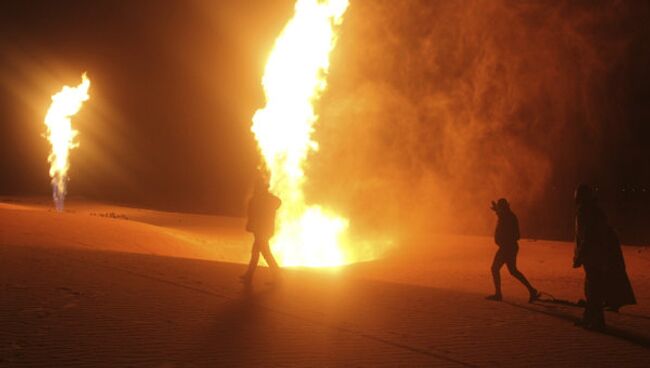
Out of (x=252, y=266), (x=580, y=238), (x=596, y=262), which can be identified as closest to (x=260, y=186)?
(x=252, y=266)

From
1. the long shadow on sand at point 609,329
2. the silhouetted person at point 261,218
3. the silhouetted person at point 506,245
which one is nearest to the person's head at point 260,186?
the silhouetted person at point 261,218

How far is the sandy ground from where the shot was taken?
6.41 m

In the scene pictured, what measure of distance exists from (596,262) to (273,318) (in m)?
4.62

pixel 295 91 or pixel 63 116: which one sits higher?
pixel 63 116

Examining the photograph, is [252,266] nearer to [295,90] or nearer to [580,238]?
[580,238]

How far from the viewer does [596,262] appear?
840 centimetres

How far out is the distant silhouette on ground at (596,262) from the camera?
8.34 metres

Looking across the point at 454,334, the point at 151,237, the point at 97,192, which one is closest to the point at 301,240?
the point at 151,237

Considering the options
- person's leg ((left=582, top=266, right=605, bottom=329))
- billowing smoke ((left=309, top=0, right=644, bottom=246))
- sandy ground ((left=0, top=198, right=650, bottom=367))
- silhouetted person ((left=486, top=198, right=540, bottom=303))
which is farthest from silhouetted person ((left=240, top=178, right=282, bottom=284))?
billowing smoke ((left=309, top=0, right=644, bottom=246))

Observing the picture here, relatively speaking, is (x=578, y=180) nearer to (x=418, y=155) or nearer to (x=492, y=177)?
(x=492, y=177)

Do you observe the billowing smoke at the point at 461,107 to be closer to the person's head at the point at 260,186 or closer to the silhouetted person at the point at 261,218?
the person's head at the point at 260,186

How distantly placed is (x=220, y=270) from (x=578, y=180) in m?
34.0

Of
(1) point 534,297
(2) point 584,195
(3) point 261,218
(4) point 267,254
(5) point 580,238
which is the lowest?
(1) point 534,297

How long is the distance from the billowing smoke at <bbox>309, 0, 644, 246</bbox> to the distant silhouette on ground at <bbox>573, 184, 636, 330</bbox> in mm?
19614
